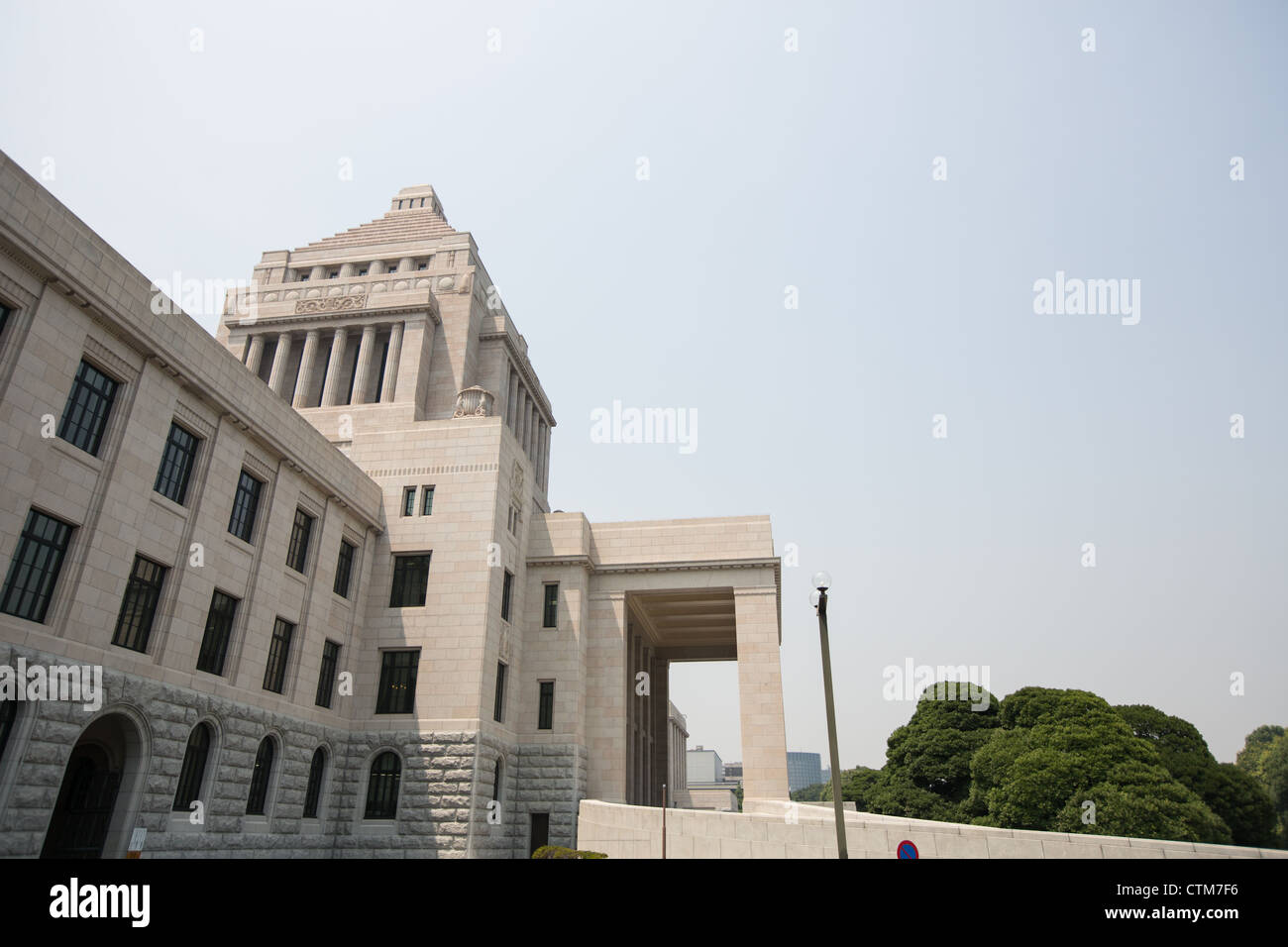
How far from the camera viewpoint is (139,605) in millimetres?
19453

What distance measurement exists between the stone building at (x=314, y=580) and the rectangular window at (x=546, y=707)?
98 millimetres

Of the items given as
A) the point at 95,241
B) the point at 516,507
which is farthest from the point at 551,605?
the point at 95,241

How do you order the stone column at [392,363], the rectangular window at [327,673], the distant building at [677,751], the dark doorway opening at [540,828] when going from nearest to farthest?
the rectangular window at [327,673] → the dark doorway opening at [540,828] → the stone column at [392,363] → the distant building at [677,751]

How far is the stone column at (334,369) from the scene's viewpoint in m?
40.5

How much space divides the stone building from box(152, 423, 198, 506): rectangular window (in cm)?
8

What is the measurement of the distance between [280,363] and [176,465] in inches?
887

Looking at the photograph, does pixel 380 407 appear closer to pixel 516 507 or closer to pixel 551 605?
pixel 516 507

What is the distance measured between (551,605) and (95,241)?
22400 millimetres

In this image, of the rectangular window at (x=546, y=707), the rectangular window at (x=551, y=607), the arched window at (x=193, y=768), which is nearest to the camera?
the arched window at (x=193, y=768)

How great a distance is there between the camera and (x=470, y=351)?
4334 cm

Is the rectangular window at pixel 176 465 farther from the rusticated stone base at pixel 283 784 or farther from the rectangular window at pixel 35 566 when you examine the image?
the rusticated stone base at pixel 283 784

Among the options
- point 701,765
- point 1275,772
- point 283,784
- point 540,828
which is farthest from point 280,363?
point 701,765

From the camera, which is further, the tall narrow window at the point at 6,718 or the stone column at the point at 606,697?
the stone column at the point at 606,697

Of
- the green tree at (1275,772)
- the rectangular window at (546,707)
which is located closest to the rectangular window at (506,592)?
the rectangular window at (546,707)
